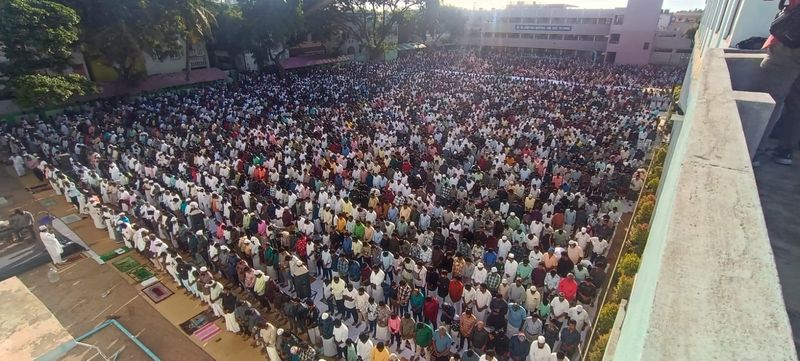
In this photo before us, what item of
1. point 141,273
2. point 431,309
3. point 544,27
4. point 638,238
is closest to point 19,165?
point 141,273

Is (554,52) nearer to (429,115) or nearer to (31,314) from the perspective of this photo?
(429,115)

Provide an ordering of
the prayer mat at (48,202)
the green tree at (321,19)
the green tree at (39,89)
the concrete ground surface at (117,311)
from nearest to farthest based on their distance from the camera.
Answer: the concrete ground surface at (117,311), the prayer mat at (48,202), the green tree at (39,89), the green tree at (321,19)

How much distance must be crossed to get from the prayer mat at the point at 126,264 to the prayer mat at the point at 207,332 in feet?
10.5

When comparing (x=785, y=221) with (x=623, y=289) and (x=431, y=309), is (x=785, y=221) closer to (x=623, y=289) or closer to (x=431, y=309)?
(x=623, y=289)

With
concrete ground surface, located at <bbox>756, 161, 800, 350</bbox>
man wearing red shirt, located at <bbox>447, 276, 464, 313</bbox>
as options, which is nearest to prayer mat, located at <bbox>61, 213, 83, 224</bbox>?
man wearing red shirt, located at <bbox>447, 276, 464, 313</bbox>

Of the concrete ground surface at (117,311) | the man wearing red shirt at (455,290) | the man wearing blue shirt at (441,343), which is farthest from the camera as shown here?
the man wearing red shirt at (455,290)

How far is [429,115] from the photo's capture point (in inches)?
756

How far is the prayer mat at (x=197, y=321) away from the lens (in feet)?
25.4

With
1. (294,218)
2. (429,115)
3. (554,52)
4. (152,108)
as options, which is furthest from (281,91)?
(554,52)

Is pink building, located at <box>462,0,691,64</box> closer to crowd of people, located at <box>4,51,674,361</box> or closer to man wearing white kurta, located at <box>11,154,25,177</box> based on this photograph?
crowd of people, located at <box>4,51,674,361</box>

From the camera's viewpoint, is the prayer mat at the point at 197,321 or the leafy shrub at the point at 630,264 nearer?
the leafy shrub at the point at 630,264

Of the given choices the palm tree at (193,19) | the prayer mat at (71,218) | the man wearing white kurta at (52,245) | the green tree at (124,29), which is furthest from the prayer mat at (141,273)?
the palm tree at (193,19)

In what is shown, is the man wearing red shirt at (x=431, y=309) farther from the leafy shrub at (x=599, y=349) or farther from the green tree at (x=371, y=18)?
the green tree at (x=371, y=18)

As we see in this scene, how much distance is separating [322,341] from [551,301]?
3997mm
